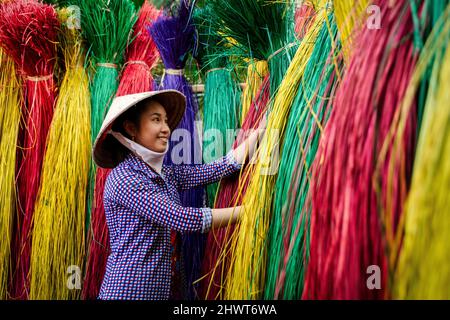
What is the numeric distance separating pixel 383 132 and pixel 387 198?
0.41ft

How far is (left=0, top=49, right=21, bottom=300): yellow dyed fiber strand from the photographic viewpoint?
168cm

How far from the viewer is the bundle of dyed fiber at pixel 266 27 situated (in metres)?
1.32

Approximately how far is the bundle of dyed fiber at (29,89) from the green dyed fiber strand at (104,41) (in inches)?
6.2

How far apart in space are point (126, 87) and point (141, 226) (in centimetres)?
75

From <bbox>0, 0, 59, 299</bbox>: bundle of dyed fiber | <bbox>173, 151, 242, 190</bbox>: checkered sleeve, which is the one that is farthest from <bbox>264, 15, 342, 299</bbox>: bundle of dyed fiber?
<bbox>0, 0, 59, 299</bbox>: bundle of dyed fiber

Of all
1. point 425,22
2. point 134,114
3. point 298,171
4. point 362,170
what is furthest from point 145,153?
point 425,22

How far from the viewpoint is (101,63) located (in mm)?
1831

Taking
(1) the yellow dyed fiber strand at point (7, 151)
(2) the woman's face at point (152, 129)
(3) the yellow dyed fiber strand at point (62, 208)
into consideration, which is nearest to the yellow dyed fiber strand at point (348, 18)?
(2) the woman's face at point (152, 129)

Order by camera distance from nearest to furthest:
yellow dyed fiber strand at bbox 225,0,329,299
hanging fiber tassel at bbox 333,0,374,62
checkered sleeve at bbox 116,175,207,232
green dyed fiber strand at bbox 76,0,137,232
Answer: hanging fiber tassel at bbox 333,0,374,62 < yellow dyed fiber strand at bbox 225,0,329,299 < checkered sleeve at bbox 116,175,207,232 < green dyed fiber strand at bbox 76,0,137,232

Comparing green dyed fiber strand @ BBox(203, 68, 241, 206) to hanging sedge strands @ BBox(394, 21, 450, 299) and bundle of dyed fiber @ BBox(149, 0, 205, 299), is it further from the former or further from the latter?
hanging sedge strands @ BBox(394, 21, 450, 299)

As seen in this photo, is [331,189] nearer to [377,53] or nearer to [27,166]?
[377,53]

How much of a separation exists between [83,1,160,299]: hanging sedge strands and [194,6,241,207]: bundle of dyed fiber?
0.26m

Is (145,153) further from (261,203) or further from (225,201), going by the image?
(261,203)

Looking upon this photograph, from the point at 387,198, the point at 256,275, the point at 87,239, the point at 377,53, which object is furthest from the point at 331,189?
the point at 87,239
